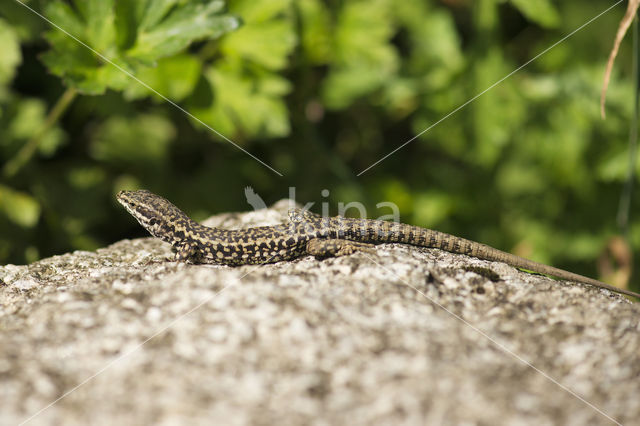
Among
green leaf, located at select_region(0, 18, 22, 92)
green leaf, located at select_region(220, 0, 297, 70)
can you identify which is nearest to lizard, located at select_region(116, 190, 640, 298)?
green leaf, located at select_region(220, 0, 297, 70)

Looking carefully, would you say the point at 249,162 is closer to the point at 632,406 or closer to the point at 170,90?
the point at 170,90

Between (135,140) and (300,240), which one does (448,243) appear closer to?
(300,240)

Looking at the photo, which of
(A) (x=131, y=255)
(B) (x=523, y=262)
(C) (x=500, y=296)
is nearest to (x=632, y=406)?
(C) (x=500, y=296)

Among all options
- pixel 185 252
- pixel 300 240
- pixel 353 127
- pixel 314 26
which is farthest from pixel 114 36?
pixel 353 127

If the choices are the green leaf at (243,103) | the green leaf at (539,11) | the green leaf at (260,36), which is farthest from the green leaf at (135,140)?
the green leaf at (539,11)

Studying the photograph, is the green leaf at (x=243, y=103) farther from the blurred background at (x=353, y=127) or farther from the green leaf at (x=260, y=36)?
the green leaf at (x=260, y=36)

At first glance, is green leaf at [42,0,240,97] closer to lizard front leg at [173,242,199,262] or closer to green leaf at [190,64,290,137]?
green leaf at [190,64,290,137]
